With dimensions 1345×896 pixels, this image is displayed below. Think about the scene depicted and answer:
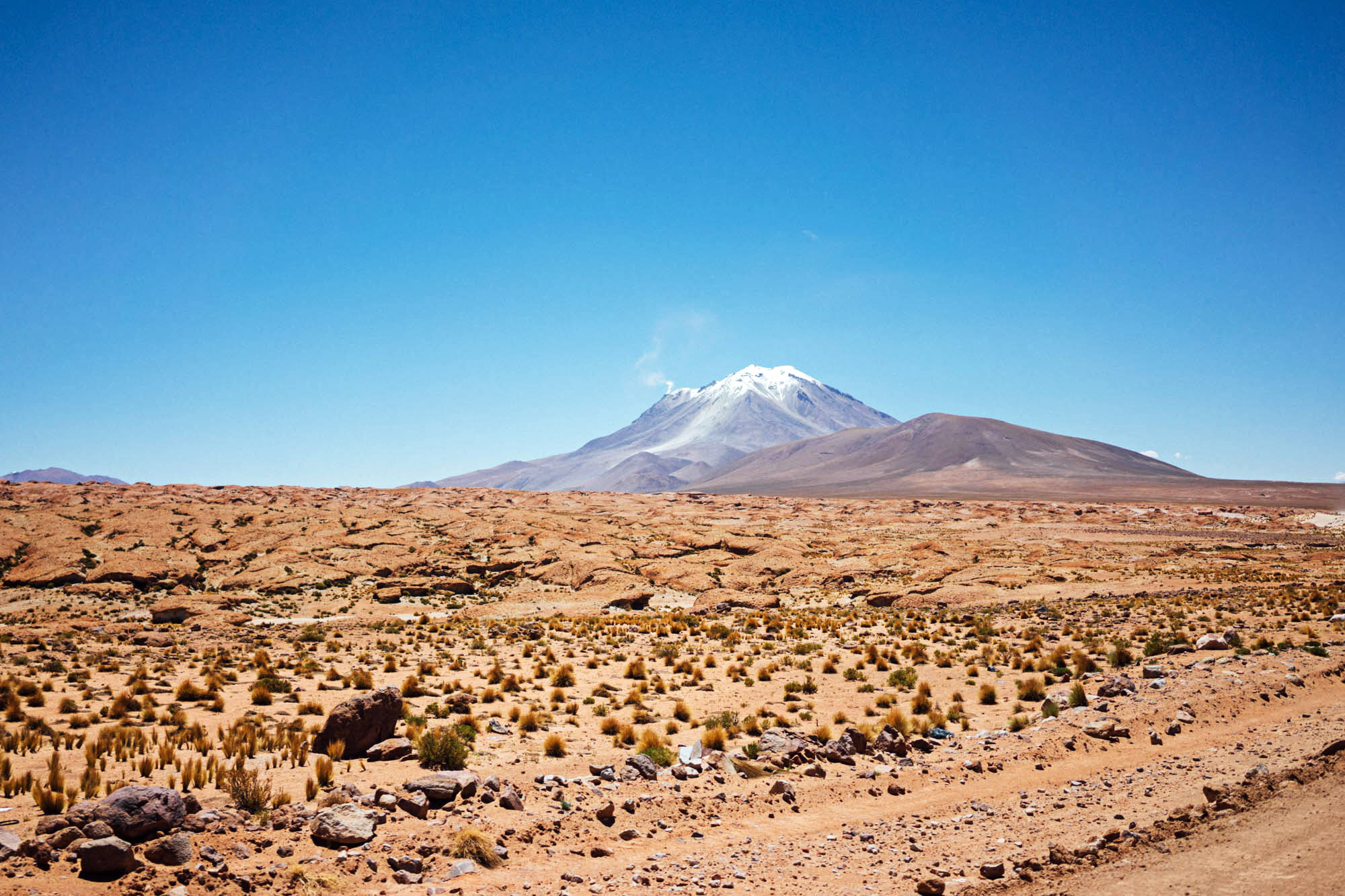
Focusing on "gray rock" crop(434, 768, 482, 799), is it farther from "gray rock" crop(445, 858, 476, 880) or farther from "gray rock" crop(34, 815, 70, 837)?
"gray rock" crop(34, 815, 70, 837)

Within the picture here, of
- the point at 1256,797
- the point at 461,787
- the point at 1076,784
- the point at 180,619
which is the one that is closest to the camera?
the point at 1256,797

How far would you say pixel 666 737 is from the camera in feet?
41.5

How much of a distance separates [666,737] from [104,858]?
8.35 meters

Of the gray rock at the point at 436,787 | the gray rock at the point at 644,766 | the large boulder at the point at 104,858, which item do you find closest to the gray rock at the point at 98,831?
the large boulder at the point at 104,858

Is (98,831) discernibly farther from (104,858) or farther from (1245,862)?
(1245,862)

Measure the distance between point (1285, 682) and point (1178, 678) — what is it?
181 centimetres

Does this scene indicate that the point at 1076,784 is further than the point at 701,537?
No

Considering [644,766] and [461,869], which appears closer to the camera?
[461,869]

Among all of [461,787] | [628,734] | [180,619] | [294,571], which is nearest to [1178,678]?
[628,734]

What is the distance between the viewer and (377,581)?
1533 inches

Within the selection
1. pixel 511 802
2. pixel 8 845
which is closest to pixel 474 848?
pixel 511 802

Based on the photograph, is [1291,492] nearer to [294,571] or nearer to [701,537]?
[701,537]

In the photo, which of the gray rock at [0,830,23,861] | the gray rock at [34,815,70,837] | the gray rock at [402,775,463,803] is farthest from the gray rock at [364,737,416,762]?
the gray rock at [0,830,23,861]

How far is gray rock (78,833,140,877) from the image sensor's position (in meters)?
6.24
